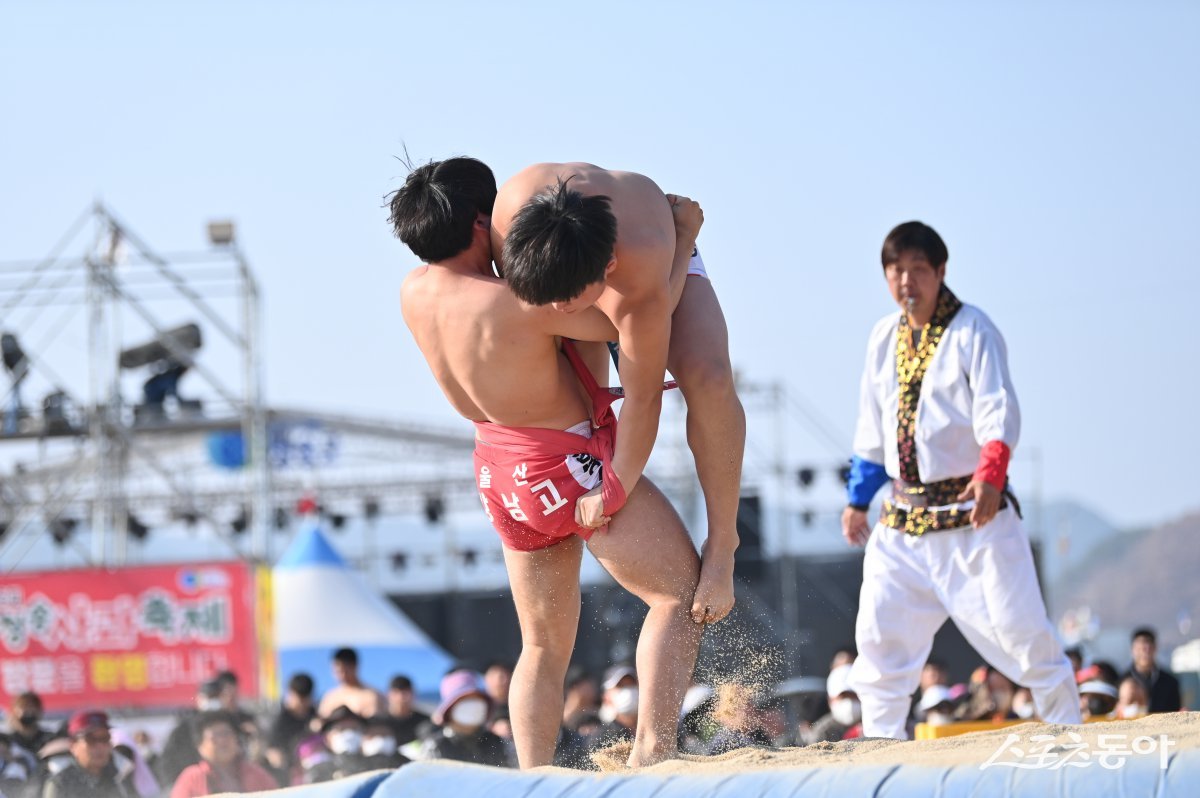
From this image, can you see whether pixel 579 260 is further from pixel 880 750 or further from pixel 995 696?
pixel 995 696

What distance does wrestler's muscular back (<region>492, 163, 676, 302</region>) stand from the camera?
9.73ft

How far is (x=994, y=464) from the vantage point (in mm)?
4156

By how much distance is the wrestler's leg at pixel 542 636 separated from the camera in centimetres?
339

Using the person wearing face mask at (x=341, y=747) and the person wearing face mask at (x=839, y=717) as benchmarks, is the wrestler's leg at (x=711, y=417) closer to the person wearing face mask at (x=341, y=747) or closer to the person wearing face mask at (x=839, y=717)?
the person wearing face mask at (x=839, y=717)

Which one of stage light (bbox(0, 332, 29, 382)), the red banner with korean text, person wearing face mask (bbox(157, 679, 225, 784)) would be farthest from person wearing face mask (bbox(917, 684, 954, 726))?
stage light (bbox(0, 332, 29, 382))

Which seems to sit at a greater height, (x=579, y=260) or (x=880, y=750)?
(x=579, y=260)

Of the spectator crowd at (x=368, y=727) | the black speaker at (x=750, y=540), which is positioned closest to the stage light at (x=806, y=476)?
the black speaker at (x=750, y=540)

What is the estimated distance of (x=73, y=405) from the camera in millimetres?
13211

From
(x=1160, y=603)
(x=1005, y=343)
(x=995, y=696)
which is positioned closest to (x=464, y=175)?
(x=1005, y=343)

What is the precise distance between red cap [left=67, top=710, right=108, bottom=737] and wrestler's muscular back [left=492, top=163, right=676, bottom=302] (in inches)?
160

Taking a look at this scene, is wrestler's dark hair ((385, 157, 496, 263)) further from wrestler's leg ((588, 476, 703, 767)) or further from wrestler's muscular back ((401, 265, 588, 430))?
wrestler's leg ((588, 476, 703, 767))

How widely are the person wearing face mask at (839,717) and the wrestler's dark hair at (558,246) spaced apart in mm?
3735

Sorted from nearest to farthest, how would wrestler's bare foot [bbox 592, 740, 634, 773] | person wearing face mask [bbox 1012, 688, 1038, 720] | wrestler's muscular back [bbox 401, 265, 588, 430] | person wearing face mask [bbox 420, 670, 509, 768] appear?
wrestler's muscular back [bbox 401, 265, 588, 430]
wrestler's bare foot [bbox 592, 740, 634, 773]
person wearing face mask [bbox 420, 670, 509, 768]
person wearing face mask [bbox 1012, 688, 1038, 720]

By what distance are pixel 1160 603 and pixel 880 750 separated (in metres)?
28.3
